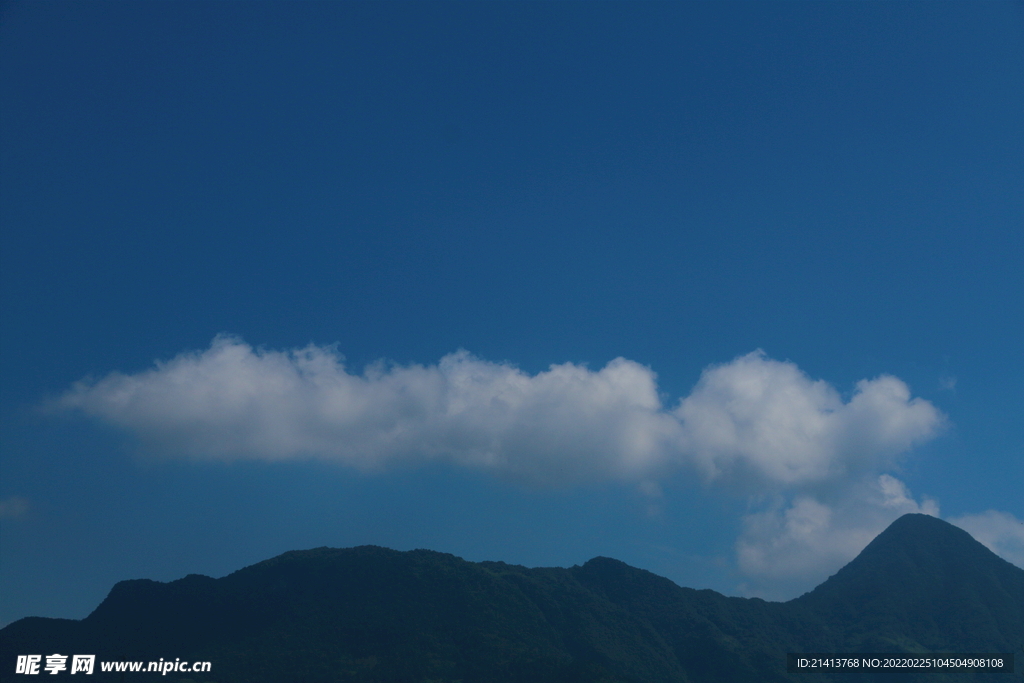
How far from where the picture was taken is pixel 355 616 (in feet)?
420

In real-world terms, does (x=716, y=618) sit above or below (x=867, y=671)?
above

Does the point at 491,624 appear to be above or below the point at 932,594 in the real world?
below

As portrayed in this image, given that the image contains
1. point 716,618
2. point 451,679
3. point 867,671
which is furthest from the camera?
point 716,618

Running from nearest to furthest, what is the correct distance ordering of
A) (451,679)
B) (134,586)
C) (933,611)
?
(451,679) < (134,586) < (933,611)

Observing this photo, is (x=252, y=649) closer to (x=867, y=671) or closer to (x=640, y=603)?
(x=640, y=603)

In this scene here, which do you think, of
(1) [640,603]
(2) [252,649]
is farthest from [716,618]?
(2) [252,649]

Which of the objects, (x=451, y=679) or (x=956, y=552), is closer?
(x=451, y=679)

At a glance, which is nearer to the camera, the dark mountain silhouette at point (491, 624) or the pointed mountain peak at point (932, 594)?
the dark mountain silhouette at point (491, 624)

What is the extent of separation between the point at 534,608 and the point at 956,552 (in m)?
132

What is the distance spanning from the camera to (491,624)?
5153 inches

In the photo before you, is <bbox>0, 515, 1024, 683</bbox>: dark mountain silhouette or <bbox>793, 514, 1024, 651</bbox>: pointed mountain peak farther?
<bbox>793, 514, 1024, 651</bbox>: pointed mountain peak

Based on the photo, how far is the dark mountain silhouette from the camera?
116 m

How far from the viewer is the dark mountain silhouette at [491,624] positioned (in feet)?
381

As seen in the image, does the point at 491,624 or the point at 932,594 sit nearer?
the point at 491,624
